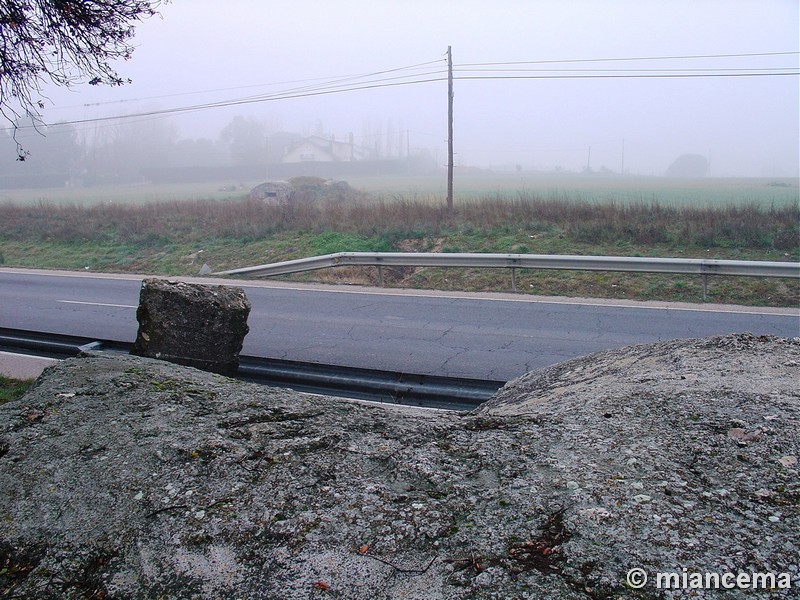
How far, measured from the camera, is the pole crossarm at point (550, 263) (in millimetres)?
12352

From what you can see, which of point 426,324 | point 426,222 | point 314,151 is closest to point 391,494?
point 426,324

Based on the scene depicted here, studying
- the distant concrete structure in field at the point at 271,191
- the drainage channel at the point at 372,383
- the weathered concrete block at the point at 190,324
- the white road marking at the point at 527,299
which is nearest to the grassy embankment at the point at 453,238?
the white road marking at the point at 527,299

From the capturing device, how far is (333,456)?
3.35 meters

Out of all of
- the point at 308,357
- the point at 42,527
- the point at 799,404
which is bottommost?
the point at 308,357

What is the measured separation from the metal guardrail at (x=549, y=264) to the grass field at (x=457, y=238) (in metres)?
0.49

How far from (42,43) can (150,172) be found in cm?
7570

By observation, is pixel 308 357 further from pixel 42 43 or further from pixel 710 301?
pixel 710 301

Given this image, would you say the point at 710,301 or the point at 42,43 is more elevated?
the point at 42,43

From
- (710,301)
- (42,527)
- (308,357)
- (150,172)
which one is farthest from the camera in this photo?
(150,172)

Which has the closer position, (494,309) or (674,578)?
(674,578)

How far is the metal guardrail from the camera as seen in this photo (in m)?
12.4

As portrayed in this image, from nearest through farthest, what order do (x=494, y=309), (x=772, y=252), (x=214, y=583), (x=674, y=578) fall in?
1. (x=674, y=578)
2. (x=214, y=583)
3. (x=494, y=309)
4. (x=772, y=252)

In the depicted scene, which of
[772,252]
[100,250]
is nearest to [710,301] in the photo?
[772,252]

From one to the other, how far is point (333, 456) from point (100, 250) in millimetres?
21263
